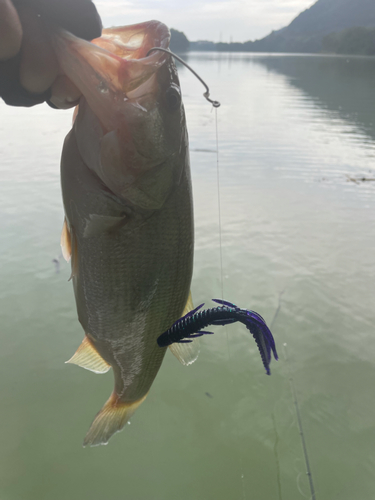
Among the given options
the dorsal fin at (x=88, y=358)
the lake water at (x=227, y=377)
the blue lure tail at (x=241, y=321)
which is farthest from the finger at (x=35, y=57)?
the lake water at (x=227, y=377)

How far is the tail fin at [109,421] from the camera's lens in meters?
1.82

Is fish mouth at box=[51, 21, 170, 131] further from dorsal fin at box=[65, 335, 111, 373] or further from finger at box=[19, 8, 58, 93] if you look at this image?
dorsal fin at box=[65, 335, 111, 373]

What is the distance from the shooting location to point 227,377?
10.5ft

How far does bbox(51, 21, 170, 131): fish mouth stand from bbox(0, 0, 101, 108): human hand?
0.04m

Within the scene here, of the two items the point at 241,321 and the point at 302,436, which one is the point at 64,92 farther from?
the point at 302,436

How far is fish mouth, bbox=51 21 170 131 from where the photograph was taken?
1.24m

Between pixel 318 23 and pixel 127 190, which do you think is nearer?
pixel 127 190

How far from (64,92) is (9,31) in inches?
9.6

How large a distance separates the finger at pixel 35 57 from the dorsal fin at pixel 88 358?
1106 millimetres

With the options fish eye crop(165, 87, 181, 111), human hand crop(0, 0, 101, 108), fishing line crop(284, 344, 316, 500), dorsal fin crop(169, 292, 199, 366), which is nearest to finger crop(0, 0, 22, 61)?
human hand crop(0, 0, 101, 108)

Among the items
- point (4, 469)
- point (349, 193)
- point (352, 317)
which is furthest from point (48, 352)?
point (349, 193)

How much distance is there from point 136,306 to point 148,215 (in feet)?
1.32

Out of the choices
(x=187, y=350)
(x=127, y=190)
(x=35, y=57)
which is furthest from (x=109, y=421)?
(x=35, y=57)

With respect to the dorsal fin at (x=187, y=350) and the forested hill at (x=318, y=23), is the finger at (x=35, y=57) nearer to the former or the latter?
the dorsal fin at (x=187, y=350)
